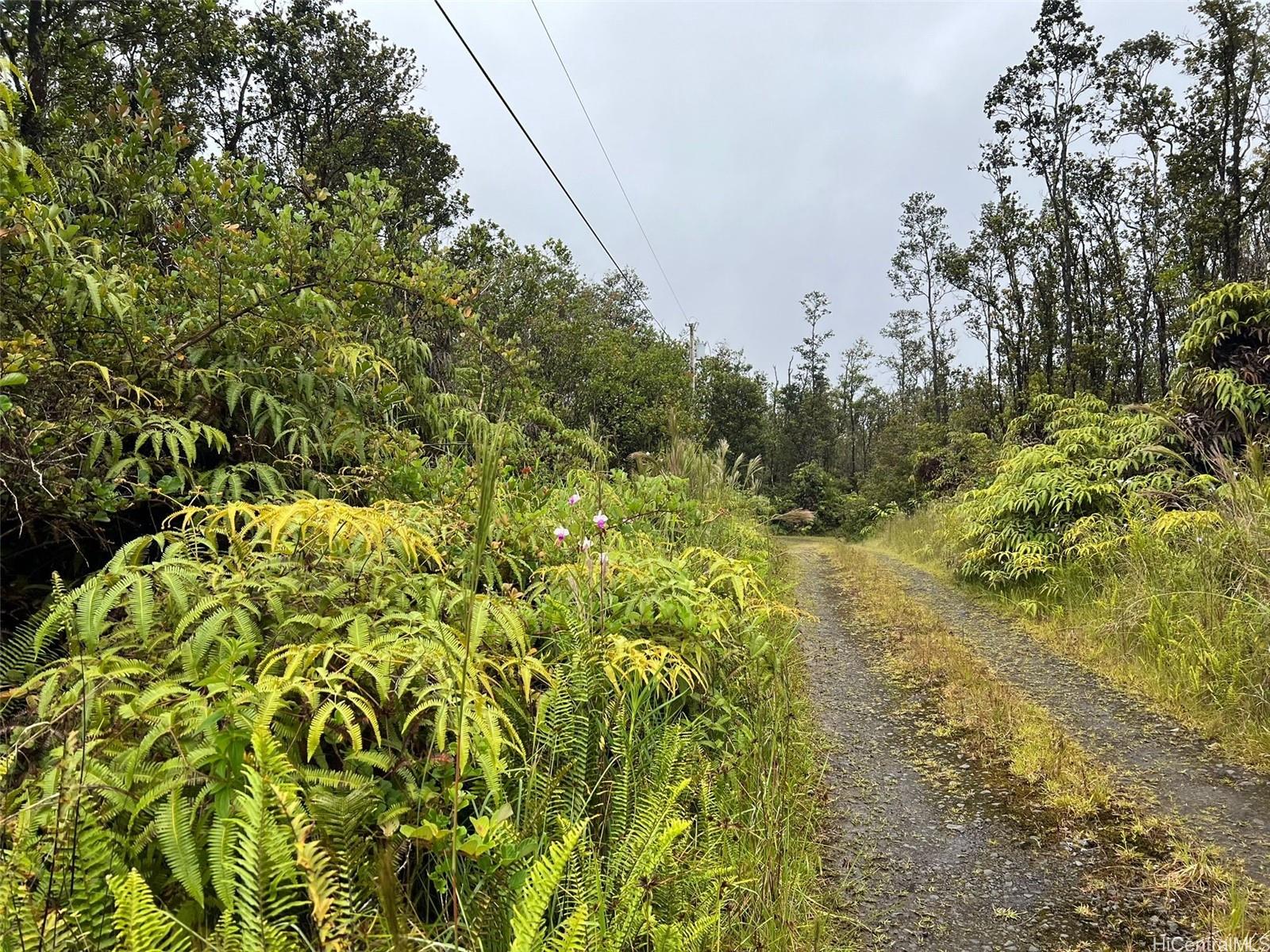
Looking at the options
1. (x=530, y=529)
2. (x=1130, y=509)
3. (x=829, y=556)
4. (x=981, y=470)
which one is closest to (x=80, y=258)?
(x=530, y=529)

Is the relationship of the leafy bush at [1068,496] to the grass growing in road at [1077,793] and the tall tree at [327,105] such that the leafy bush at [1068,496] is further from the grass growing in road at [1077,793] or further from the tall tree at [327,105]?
the tall tree at [327,105]

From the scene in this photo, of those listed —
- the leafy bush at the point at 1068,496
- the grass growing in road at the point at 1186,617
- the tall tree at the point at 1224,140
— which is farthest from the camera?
the tall tree at the point at 1224,140

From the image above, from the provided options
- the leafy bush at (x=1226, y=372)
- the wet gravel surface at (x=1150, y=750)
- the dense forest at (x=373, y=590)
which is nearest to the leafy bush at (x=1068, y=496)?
the dense forest at (x=373, y=590)

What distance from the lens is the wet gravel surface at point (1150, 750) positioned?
7.22 ft

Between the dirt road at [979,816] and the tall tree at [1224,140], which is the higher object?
the tall tree at [1224,140]

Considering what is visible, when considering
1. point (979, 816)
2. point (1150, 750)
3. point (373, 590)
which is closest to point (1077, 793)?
point (979, 816)

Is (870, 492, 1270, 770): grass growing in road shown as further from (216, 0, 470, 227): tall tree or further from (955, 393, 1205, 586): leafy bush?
(216, 0, 470, 227): tall tree

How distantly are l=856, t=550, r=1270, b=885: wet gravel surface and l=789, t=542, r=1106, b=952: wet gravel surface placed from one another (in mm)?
480

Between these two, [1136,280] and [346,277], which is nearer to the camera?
[346,277]

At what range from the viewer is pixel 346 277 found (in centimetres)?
311

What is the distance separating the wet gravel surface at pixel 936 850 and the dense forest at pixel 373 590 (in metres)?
0.18

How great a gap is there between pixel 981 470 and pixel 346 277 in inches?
489

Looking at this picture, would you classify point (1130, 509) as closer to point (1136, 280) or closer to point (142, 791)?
point (142, 791)

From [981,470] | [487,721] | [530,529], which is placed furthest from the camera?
[981,470]
